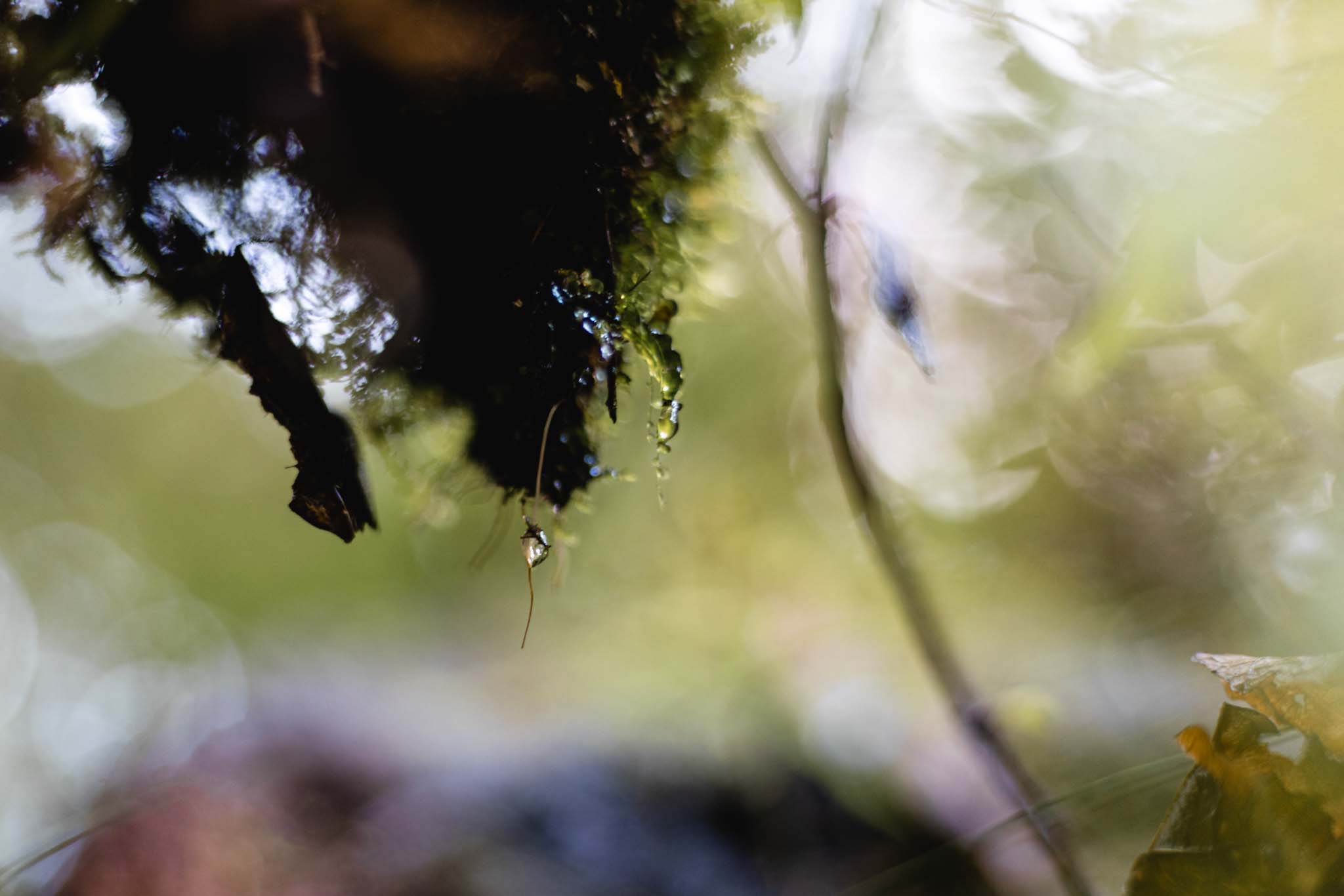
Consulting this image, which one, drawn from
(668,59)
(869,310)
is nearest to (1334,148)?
(869,310)

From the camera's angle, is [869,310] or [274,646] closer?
[869,310]

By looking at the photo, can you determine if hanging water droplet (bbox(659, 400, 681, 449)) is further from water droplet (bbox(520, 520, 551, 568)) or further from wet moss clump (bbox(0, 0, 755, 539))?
water droplet (bbox(520, 520, 551, 568))

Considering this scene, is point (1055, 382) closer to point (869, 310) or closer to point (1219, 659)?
point (869, 310)

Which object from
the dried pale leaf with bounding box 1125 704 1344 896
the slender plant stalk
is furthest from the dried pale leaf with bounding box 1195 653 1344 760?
the slender plant stalk

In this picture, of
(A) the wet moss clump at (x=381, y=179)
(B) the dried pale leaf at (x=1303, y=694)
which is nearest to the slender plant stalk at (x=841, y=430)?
(A) the wet moss clump at (x=381, y=179)

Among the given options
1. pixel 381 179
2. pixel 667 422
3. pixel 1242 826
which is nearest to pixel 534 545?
pixel 667 422
